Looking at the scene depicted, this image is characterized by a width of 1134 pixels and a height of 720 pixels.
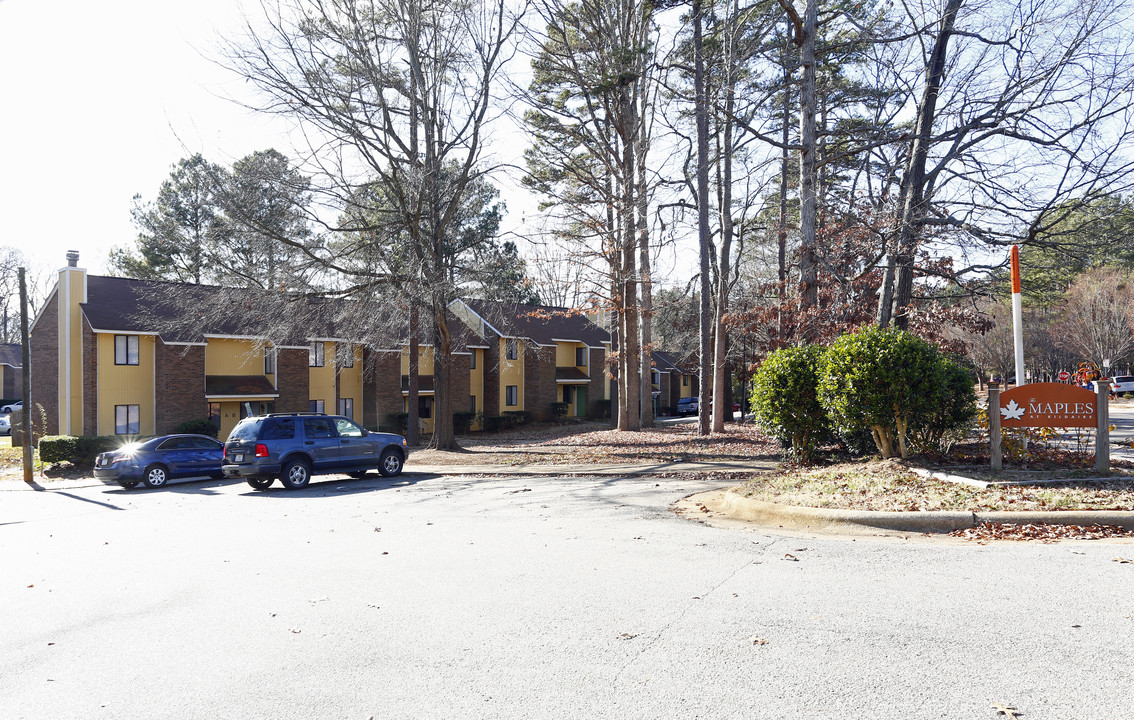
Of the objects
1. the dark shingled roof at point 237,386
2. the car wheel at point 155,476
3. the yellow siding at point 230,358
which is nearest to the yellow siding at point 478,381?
the dark shingled roof at point 237,386

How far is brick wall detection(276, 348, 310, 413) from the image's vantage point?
34.1 meters

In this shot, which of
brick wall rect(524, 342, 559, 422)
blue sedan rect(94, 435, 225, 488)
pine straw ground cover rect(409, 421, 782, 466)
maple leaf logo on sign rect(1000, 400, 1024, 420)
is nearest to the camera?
maple leaf logo on sign rect(1000, 400, 1024, 420)

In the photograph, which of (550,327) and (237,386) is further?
(550,327)

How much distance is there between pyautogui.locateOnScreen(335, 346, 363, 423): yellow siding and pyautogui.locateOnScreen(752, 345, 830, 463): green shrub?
2713 cm

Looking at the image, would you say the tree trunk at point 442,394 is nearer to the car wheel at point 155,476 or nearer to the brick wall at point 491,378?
the car wheel at point 155,476

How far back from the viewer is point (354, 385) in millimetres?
37906

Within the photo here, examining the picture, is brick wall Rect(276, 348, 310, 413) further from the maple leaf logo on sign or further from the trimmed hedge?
the maple leaf logo on sign

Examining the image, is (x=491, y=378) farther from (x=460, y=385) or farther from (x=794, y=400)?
(x=794, y=400)

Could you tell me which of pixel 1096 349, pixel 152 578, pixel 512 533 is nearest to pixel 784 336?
pixel 512 533

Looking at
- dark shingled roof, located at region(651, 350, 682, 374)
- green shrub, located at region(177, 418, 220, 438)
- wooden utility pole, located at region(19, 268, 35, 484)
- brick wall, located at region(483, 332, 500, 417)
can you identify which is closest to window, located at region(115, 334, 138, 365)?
green shrub, located at region(177, 418, 220, 438)

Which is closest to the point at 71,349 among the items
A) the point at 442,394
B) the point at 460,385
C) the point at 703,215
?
the point at 442,394

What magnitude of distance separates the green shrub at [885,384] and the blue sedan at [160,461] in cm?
1539

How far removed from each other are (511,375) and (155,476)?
2569 cm

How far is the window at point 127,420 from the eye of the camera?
3016 cm
